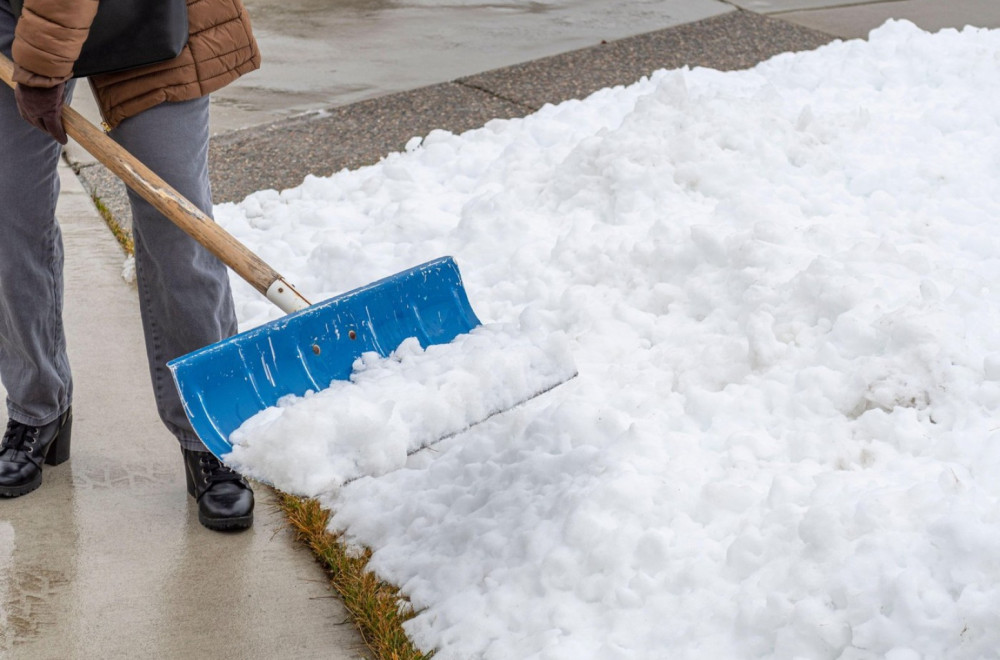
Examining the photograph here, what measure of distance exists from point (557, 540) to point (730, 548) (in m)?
0.38

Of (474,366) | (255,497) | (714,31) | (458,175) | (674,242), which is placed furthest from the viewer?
(714,31)

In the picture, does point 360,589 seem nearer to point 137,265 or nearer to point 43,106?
point 137,265

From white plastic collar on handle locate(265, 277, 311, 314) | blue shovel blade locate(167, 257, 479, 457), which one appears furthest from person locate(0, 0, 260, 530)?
blue shovel blade locate(167, 257, 479, 457)

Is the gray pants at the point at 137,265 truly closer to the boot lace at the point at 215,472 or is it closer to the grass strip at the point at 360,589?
the boot lace at the point at 215,472

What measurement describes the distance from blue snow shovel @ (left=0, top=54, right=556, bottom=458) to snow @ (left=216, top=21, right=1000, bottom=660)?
0.30ft

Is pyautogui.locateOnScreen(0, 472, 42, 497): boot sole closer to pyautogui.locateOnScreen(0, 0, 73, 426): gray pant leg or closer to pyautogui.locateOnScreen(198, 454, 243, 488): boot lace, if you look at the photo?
pyautogui.locateOnScreen(0, 0, 73, 426): gray pant leg

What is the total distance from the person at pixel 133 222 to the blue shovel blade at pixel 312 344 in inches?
15.9

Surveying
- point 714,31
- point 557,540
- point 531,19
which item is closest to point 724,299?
point 557,540

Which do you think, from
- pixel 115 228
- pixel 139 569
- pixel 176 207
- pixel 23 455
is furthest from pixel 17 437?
pixel 115 228

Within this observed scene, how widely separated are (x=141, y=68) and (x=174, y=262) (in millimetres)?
446

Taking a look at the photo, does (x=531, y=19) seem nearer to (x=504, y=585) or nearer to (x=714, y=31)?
(x=714, y=31)

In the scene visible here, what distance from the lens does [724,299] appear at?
330cm

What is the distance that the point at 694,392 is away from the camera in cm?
294

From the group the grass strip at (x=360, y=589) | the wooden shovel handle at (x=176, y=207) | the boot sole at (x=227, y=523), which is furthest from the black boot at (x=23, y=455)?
the wooden shovel handle at (x=176, y=207)
